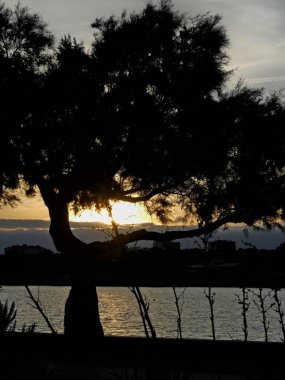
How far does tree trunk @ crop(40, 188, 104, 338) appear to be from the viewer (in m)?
21.2

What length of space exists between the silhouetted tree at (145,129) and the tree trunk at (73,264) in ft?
0.11

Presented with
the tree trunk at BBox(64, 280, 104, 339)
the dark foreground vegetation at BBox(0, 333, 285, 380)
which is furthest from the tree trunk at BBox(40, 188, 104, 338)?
the dark foreground vegetation at BBox(0, 333, 285, 380)

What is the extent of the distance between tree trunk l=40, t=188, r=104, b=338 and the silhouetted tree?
0.03 meters

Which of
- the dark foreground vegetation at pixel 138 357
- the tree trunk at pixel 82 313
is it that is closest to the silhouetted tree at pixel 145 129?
the tree trunk at pixel 82 313

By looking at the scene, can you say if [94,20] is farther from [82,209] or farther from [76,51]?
[82,209]

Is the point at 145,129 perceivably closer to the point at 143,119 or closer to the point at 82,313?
the point at 143,119

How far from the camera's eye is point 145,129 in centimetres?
1891

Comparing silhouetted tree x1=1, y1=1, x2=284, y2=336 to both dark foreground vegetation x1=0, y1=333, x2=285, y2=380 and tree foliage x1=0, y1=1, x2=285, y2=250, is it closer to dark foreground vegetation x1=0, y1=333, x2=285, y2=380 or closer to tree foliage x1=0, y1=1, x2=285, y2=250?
tree foliage x1=0, y1=1, x2=285, y2=250

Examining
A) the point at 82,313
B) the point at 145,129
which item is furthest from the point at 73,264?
the point at 145,129

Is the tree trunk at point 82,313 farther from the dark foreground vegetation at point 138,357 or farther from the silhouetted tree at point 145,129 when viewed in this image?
the dark foreground vegetation at point 138,357

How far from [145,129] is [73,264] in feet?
18.5

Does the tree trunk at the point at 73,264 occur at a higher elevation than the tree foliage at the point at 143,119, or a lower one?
lower

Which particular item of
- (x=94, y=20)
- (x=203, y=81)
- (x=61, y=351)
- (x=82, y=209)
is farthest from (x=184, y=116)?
(x=61, y=351)

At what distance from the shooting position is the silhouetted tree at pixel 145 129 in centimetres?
1914
